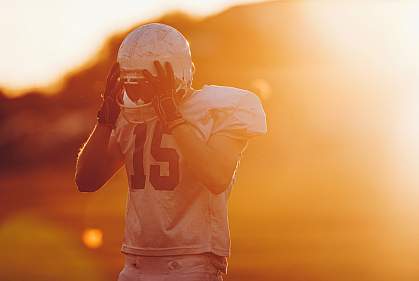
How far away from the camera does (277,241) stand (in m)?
29.4

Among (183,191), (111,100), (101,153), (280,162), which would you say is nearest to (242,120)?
(183,191)

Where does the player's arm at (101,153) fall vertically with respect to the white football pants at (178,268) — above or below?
above

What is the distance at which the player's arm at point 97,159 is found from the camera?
6.82m

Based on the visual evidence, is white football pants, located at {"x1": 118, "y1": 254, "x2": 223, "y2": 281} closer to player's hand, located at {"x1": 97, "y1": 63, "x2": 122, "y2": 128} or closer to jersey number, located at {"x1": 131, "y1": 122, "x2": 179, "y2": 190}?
jersey number, located at {"x1": 131, "y1": 122, "x2": 179, "y2": 190}

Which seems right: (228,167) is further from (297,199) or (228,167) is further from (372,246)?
(297,199)

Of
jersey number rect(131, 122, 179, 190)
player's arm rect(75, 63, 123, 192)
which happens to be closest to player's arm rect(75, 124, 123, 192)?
player's arm rect(75, 63, 123, 192)

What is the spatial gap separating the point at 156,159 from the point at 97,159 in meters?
0.31

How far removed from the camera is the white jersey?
6609mm

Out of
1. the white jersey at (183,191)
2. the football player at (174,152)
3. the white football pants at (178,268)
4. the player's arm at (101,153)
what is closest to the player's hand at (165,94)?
the football player at (174,152)

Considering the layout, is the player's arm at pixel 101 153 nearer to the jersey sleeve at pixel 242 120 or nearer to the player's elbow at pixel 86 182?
the player's elbow at pixel 86 182

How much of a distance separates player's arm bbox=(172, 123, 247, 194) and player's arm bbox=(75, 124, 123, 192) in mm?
433

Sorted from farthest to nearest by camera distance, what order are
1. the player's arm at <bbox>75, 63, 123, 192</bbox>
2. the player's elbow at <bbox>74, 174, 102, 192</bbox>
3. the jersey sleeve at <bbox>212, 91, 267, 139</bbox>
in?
the player's elbow at <bbox>74, 174, 102, 192</bbox>, the player's arm at <bbox>75, 63, 123, 192</bbox>, the jersey sleeve at <bbox>212, 91, 267, 139</bbox>

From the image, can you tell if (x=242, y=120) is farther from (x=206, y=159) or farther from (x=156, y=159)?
(x=156, y=159)

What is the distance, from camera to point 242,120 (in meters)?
6.59
